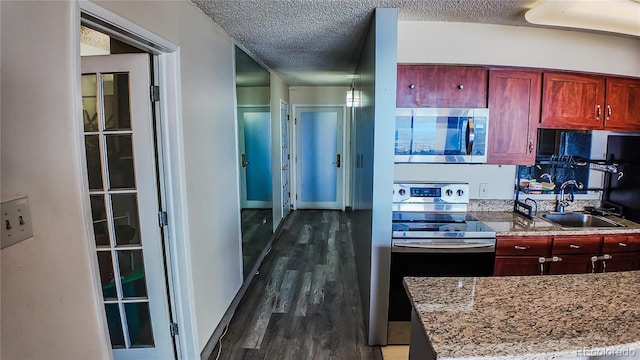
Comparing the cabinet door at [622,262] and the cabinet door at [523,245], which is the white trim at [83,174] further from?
the cabinet door at [622,262]

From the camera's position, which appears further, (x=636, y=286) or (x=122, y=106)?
(x=122, y=106)

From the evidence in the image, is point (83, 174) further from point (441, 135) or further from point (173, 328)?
point (441, 135)

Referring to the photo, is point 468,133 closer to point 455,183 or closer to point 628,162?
point 455,183

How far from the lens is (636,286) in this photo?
4.27 ft

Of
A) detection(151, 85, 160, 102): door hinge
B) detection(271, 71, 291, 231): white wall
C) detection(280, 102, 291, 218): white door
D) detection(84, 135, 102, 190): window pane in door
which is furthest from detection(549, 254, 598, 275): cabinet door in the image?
detection(280, 102, 291, 218): white door

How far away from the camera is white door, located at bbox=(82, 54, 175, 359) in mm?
1789

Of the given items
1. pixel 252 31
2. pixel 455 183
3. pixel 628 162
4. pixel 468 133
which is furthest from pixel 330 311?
pixel 628 162

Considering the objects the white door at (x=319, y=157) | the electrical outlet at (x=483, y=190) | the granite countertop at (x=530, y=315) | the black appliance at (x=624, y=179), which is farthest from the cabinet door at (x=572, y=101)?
the white door at (x=319, y=157)

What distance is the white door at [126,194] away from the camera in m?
1.79

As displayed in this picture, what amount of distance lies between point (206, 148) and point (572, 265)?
278cm

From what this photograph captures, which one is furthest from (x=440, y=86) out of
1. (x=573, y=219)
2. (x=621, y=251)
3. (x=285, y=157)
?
(x=285, y=157)

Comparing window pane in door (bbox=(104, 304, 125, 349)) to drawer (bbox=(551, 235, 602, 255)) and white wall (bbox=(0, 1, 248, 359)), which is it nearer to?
white wall (bbox=(0, 1, 248, 359))

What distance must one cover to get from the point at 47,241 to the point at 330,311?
2251 mm

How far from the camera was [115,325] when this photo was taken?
79.4 inches
